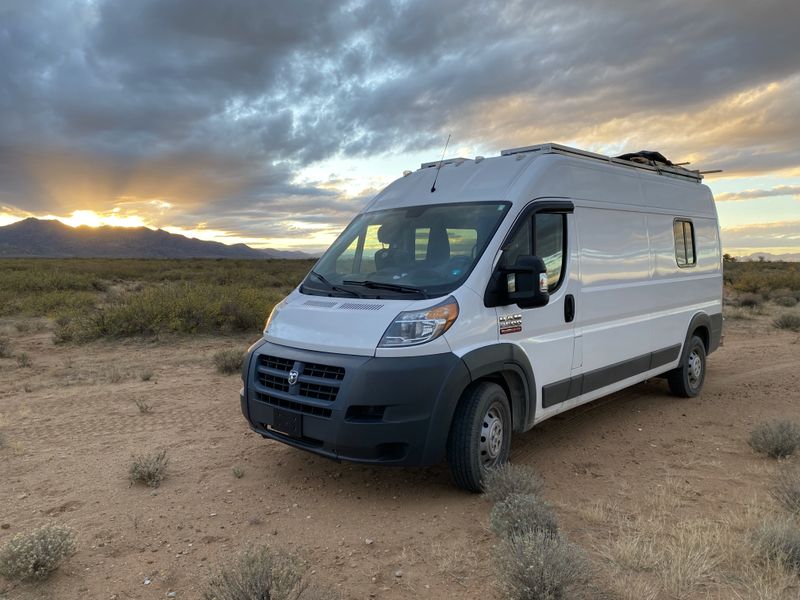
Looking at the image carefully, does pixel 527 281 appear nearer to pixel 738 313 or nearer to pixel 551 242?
pixel 551 242

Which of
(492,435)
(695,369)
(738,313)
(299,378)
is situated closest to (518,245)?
(492,435)

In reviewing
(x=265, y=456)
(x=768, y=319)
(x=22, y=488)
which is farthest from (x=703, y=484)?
(x=768, y=319)

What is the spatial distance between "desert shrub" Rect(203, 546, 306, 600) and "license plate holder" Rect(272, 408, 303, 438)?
3.73 feet

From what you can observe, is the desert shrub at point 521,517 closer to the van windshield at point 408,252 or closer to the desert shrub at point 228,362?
the van windshield at point 408,252

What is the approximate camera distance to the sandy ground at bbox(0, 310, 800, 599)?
11.3 ft

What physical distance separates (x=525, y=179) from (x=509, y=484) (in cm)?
244

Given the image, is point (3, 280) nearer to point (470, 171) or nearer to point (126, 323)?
Result: point (126, 323)

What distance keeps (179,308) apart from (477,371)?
1003cm

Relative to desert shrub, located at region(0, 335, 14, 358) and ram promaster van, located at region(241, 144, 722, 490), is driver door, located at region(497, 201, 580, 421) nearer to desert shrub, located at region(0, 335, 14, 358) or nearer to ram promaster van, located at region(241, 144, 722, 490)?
ram promaster van, located at region(241, 144, 722, 490)

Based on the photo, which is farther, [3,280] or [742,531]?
[3,280]

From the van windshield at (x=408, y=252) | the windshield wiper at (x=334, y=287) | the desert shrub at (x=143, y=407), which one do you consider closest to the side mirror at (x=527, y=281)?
the van windshield at (x=408, y=252)

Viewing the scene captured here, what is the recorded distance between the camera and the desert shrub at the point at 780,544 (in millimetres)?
3262

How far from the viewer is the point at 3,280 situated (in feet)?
78.3

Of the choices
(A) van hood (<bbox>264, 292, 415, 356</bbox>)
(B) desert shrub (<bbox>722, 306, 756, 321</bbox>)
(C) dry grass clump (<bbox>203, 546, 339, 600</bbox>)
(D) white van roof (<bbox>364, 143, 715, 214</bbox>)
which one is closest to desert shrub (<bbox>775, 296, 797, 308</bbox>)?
(B) desert shrub (<bbox>722, 306, 756, 321</bbox>)
